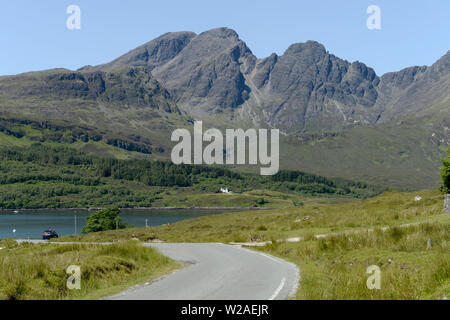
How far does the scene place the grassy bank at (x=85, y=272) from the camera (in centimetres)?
1659

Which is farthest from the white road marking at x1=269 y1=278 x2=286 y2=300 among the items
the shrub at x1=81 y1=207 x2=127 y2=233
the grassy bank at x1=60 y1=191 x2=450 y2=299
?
the shrub at x1=81 y1=207 x2=127 y2=233

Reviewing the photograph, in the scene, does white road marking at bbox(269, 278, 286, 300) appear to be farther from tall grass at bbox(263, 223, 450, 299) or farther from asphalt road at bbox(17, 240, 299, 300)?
tall grass at bbox(263, 223, 450, 299)

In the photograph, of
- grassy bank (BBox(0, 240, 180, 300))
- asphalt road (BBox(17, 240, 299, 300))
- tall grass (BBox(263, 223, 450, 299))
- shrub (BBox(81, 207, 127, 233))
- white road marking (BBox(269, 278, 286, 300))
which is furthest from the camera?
shrub (BBox(81, 207, 127, 233))

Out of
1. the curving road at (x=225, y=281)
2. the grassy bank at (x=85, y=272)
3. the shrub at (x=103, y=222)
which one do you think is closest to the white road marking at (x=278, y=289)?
the curving road at (x=225, y=281)

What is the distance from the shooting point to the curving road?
596 inches

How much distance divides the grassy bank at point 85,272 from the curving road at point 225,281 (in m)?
1.29

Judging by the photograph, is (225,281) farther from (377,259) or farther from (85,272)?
(377,259)

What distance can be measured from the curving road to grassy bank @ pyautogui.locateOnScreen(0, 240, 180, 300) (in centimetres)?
129

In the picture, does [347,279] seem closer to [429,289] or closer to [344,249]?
[429,289]

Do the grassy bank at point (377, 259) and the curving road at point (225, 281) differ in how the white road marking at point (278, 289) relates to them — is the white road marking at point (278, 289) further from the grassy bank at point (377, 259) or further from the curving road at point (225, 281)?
the grassy bank at point (377, 259)

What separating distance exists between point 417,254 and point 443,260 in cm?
443

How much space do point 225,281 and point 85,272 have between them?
576 cm

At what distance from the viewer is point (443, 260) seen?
55.6ft
